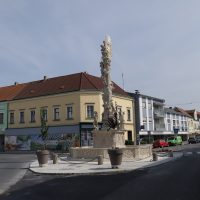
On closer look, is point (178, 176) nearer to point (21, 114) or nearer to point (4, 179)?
point (4, 179)

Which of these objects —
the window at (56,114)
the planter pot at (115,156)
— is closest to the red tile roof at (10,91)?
the window at (56,114)

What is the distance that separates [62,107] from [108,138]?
25.6 metres

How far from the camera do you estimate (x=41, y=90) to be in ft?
184

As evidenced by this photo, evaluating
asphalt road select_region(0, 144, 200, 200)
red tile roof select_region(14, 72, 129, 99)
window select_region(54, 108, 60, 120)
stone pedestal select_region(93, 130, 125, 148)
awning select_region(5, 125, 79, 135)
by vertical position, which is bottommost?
asphalt road select_region(0, 144, 200, 200)

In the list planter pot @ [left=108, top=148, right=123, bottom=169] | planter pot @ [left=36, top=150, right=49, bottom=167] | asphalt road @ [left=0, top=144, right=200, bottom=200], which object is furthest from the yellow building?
asphalt road @ [left=0, top=144, right=200, bottom=200]

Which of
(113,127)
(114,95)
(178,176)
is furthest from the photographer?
(114,95)

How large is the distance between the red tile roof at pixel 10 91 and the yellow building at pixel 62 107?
1.72 meters

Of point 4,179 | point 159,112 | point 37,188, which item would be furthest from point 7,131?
point 37,188

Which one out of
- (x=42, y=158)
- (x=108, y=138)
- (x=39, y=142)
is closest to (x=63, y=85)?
(x=39, y=142)

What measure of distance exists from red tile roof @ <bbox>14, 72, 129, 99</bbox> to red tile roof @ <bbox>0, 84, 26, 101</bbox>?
151cm

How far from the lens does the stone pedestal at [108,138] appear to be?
2640 centimetres

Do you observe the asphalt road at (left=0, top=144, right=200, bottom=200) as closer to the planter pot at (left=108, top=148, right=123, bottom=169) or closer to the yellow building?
the planter pot at (left=108, top=148, right=123, bottom=169)

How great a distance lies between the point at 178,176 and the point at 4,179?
809 cm

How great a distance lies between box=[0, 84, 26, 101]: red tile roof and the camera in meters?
60.1
